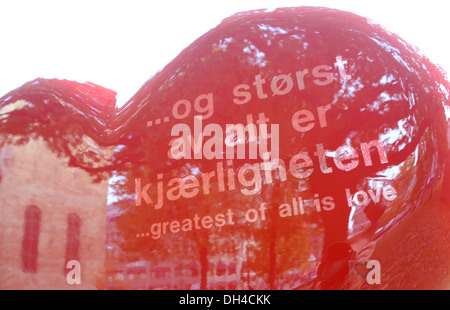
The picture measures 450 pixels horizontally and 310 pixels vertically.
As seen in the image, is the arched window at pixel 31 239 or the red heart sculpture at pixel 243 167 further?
the arched window at pixel 31 239

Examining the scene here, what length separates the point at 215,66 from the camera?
2049 millimetres

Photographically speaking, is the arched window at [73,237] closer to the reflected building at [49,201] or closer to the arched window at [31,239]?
the reflected building at [49,201]

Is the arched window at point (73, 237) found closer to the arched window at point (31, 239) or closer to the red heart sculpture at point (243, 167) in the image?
the red heart sculpture at point (243, 167)

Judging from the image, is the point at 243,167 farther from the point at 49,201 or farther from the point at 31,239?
the point at 31,239

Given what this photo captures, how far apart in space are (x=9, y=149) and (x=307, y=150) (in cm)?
147

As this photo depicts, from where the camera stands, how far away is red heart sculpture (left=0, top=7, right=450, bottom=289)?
72.7 inches

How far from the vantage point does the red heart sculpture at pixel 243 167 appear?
6.06 feet

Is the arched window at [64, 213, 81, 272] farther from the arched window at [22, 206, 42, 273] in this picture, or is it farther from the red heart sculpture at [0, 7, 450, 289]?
the arched window at [22, 206, 42, 273]

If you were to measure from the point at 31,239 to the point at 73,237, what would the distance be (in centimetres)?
21

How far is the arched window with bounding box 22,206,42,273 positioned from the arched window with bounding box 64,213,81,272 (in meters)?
0.15

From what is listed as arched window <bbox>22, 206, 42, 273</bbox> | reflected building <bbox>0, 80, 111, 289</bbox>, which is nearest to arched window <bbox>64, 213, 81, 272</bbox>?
reflected building <bbox>0, 80, 111, 289</bbox>

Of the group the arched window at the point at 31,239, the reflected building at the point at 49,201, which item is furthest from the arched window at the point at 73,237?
the arched window at the point at 31,239

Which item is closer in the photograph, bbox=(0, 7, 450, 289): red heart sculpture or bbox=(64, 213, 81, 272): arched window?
bbox=(0, 7, 450, 289): red heart sculpture
